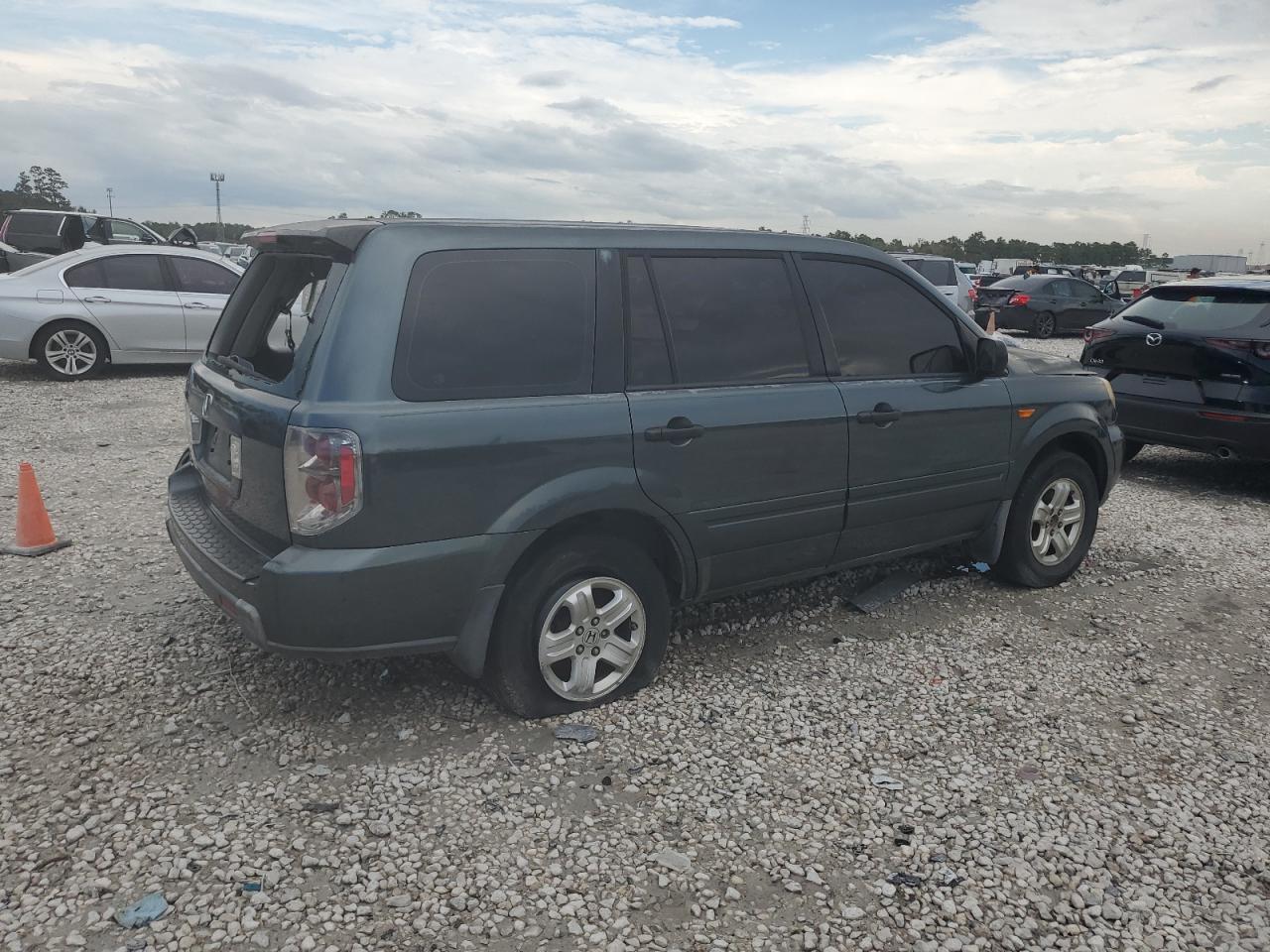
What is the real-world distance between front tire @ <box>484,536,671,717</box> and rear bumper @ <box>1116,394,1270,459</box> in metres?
5.50

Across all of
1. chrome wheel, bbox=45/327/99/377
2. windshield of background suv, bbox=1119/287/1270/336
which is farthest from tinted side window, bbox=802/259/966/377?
chrome wheel, bbox=45/327/99/377

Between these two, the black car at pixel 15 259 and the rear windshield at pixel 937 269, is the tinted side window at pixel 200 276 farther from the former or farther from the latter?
the rear windshield at pixel 937 269

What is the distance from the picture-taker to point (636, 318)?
3699mm

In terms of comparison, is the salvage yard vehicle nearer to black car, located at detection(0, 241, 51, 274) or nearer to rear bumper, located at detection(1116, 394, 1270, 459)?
rear bumper, located at detection(1116, 394, 1270, 459)

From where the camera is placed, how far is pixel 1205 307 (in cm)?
763

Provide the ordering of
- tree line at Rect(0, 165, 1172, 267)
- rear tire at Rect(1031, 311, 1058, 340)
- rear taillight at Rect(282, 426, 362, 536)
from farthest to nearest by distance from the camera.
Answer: tree line at Rect(0, 165, 1172, 267), rear tire at Rect(1031, 311, 1058, 340), rear taillight at Rect(282, 426, 362, 536)

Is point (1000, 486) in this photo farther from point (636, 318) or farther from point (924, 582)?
point (636, 318)

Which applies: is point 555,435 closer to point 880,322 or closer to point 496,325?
point 496,325

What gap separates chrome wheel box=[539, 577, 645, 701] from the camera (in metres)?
3.57

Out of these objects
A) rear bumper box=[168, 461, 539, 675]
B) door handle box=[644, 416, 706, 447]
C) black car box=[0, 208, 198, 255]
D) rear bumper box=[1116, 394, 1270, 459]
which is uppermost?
black car box=[0, 208, 198, 255]

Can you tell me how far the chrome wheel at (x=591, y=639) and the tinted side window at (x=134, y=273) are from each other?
10159 millimetres

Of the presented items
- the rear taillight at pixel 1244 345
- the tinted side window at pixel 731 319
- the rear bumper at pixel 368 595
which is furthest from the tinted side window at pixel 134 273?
the rear taillight at pixel 1244 345

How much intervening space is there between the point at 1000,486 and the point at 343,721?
338cm

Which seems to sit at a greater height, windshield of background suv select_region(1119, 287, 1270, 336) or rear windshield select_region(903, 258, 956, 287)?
rear windshield select_region(903, 258, 956, 287)
